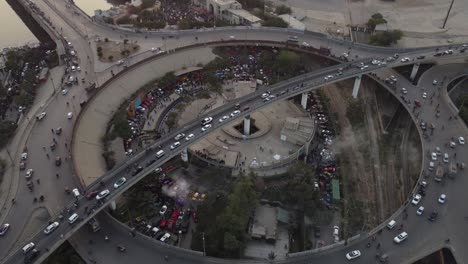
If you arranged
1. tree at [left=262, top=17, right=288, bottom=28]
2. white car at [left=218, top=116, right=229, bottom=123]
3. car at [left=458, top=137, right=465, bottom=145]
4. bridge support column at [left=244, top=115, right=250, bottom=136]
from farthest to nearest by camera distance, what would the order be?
tree at [left=262, top=17, right=288, bottom=28] → bridge support column at [left=244, top=115, right=250, bottom=136] → car at [left=458, top=137, right=465, bottom=145] → white car at [left=218, top=116, right=229, bottom=123]

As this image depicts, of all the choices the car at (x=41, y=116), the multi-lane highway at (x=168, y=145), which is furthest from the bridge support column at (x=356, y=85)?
the car at (x=41, y=116)

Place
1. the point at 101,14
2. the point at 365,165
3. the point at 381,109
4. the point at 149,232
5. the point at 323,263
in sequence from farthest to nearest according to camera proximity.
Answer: the point at 101,14 < the point at 381,109 < the point at 365,165 < the point at 149,232 < the point at 323,263

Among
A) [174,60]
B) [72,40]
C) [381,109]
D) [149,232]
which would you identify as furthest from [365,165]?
[72,40]

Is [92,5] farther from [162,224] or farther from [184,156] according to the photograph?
[162,224]

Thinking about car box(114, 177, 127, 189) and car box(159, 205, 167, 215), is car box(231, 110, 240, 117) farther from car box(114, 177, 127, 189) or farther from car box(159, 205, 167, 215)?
car box(114, 177, 127, 189)

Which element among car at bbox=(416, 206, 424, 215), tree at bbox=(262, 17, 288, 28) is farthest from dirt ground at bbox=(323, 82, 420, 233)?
tree at bbox=(262, 17, 288, 28)

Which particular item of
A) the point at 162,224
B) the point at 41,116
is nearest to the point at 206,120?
the point at 162,224

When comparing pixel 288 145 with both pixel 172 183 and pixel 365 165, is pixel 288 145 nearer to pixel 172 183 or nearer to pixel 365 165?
pixel 365 165
